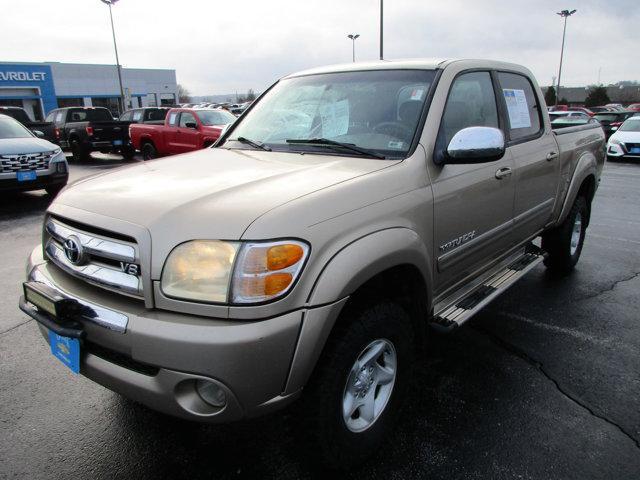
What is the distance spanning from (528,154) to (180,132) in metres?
10.6

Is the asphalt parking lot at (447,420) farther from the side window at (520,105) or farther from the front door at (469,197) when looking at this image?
the side window at (520,105)

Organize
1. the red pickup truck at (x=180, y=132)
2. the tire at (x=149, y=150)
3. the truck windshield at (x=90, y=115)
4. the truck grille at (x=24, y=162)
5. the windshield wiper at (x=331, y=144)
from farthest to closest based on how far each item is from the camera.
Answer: the truck windshield at (x=90, y=115), the tire at (x=149, y=150), the red pickup truck at (x=180, y=132), the truck grille at (x=24, y=162), the windshield wiper at (x=331, y=144)

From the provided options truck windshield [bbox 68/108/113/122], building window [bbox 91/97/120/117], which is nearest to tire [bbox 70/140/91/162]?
truck windshield [bbox 68/108/113/122]

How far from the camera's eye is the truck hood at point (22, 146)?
7902 millimetres

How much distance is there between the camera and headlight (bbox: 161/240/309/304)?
67.3 inches

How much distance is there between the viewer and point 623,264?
509 cm

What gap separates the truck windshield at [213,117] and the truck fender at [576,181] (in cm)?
952

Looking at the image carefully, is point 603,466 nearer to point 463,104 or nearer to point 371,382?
point 371,382

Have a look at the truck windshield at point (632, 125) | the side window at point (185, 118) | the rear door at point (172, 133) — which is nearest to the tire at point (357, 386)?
the side window at point (185, 118)

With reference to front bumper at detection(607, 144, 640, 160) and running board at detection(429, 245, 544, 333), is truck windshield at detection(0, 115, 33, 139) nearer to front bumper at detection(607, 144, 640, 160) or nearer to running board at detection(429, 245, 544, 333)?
running board at detection(429, 245, 544, 333)

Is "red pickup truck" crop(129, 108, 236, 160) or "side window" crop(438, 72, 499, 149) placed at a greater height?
"side window" crop(438, 72, 499, 149)

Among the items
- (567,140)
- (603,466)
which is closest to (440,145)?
(603,466)

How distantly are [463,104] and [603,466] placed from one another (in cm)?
204

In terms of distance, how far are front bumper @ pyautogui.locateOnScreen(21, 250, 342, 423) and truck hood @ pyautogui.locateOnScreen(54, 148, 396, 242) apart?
310mm
